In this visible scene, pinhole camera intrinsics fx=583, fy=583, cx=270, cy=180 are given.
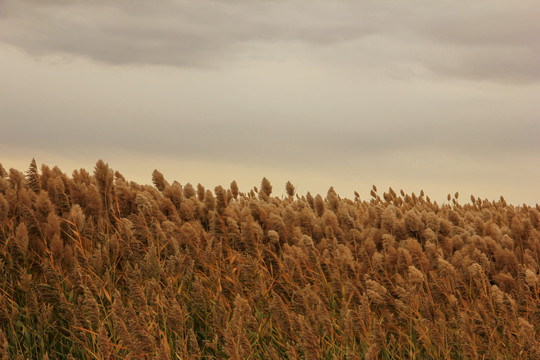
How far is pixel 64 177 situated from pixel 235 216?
2121 mm

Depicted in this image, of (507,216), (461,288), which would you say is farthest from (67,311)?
(507,216)

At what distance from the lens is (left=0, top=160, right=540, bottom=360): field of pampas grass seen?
3.61m

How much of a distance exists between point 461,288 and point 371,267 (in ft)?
2.74

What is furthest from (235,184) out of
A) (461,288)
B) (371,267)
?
(461,288)

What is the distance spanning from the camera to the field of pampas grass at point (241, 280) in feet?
11.8

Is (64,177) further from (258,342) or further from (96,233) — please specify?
(258,342)

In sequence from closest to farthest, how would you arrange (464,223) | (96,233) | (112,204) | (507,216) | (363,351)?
(363,351), (96,233), (112,204), (464,223), (507,216)

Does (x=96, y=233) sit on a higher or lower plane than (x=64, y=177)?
lower

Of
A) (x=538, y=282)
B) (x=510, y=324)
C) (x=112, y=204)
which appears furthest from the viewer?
(x=112, y=204)

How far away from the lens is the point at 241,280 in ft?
16.8

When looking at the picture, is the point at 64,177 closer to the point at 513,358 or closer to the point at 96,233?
the point at 96,233

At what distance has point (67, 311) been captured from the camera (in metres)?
3.85

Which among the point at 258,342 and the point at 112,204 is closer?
the point at 258,342

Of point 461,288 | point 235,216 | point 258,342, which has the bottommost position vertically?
point 258,342
